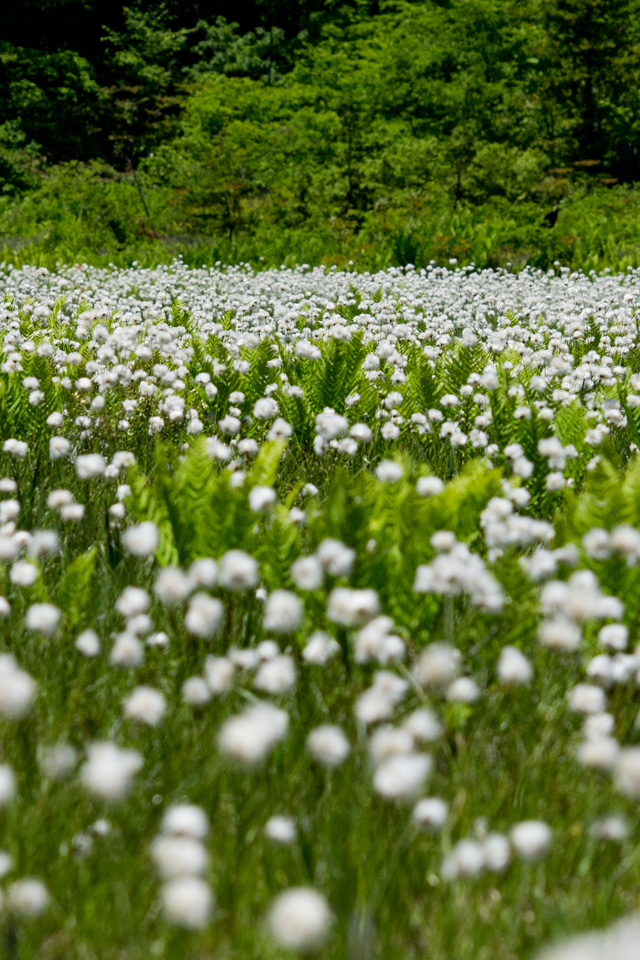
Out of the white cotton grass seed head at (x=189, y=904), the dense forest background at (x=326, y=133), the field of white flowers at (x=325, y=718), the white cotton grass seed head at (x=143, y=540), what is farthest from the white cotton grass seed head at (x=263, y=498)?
the dense forest background at (x=326, y=133)

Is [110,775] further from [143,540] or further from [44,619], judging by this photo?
[143,540]

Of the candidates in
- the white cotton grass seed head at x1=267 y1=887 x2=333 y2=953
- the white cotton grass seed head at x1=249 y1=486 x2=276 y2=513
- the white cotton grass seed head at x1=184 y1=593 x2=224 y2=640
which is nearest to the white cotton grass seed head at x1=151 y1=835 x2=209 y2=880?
the white cotton grass seed head at x1=267 y1=887 x2=333 y2=953

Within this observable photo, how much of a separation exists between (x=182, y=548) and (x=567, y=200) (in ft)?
47.8

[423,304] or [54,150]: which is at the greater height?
[423,304]

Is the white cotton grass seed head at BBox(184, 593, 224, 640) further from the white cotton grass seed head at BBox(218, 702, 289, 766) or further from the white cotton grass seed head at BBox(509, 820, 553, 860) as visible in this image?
the white cotton grass seed head at BBox(509, 820, 553, 860)

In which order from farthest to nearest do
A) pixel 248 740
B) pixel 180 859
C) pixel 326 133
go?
pixel 326 133, pixel 248 740, pixel 180 859

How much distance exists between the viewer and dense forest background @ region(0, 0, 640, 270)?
12.0 meters

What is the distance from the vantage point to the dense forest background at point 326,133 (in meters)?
12.0

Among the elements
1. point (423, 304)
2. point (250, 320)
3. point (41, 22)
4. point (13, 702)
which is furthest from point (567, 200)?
point (41, 22)

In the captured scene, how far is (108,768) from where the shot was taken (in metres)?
1.19

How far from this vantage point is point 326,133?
63.1 ft

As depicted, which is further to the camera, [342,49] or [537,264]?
[342,49]

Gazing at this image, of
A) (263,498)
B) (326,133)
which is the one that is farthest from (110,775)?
(326,133)

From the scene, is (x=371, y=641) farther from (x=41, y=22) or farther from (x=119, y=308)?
(x=41, y=22)
